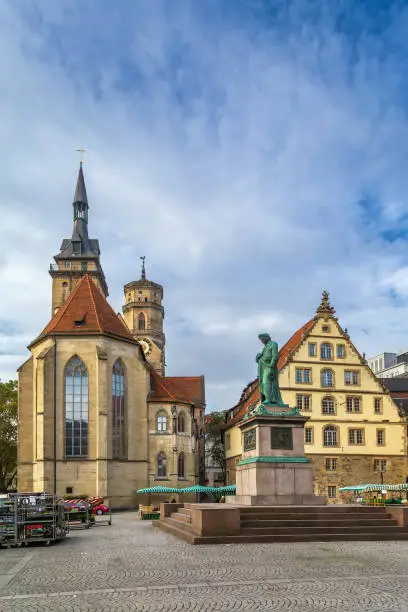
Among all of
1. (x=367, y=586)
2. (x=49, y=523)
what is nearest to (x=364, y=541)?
(x=367, y=586)

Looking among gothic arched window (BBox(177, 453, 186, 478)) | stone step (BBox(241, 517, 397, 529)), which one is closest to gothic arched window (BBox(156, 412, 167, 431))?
gothic arched window (BBox(177, 453, 186, 478))

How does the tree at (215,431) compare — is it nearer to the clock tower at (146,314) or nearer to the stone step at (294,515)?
the clock tower at (146,314)

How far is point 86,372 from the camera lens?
50.6 metres

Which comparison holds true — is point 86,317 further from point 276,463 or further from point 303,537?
point 303,537

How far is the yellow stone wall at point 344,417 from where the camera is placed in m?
50.3

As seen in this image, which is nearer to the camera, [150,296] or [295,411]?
[295,411]

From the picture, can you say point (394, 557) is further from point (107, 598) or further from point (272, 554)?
point (107, 598)

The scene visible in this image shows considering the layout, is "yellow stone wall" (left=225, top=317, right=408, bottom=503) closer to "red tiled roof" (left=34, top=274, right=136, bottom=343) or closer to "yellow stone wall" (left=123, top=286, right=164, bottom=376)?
"red tiled roof" (left=34, top=274, right=136, bottom=343)

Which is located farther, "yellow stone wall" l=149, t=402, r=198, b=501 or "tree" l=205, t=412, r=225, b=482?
"tree" l=205, t=412, r=225, b=482

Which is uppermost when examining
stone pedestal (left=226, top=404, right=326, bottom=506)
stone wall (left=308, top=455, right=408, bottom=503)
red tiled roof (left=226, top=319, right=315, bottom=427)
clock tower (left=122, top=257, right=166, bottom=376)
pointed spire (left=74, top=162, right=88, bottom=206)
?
pointed spire (left=74, top=162, right=88, bottom=206)

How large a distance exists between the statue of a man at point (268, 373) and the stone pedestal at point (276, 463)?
58 cm

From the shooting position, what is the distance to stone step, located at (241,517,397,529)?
19.8 metres

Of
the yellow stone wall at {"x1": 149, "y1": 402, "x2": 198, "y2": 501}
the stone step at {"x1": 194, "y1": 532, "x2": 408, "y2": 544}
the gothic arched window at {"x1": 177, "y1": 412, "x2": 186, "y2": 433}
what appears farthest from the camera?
the gothic arched window at {"x1": 177, "y1": 412, "x2": 186, "y2": 433}

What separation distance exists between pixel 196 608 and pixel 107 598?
175 cm
